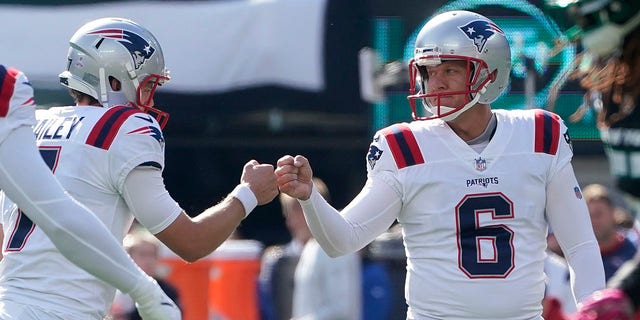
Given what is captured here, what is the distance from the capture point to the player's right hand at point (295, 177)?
4.46 meters

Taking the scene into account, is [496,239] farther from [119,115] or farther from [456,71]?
[119,115]

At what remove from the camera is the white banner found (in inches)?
384

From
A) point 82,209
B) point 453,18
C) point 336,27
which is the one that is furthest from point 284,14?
point 82,209

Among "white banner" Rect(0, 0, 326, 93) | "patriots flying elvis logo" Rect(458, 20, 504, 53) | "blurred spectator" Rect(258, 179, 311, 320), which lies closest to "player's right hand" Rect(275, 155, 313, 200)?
"patriots flying elvis logo" Rect(458, 20, 504, 53)

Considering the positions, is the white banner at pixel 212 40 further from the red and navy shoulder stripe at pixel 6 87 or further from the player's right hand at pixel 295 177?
the red and navy shoulder stripe at pixel 6 87

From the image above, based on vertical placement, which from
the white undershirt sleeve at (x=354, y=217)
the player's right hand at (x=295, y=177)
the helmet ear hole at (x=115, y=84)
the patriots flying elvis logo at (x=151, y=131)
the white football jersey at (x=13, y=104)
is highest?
the white football jersey at (x=13, y=104)

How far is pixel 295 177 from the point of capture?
14.7 feet

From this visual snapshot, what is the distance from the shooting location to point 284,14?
9.75 meters

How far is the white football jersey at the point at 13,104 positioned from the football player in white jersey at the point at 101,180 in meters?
0.52

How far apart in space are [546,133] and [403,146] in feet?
1.58

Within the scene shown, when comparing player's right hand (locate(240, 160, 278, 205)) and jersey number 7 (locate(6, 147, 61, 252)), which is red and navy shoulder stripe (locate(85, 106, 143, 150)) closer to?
jersey number 7 (locate(6, 147, 61, 252))

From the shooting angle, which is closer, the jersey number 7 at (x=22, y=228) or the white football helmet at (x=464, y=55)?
the jersey number 7 at (x=22, y=228)

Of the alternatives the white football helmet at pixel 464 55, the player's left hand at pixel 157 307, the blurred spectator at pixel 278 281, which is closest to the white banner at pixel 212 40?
the blurred spectator at pixel 278 281

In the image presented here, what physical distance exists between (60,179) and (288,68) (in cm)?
570
